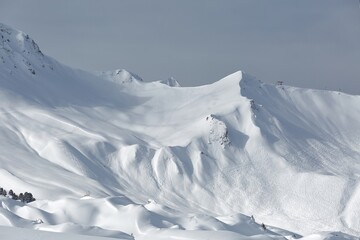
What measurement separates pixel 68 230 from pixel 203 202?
109m

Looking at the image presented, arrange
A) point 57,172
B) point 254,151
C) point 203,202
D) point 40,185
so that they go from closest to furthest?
1. point 40,185
2. point 57,172
3. point 203,202
4. point 254,151

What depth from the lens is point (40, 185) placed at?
457 ft

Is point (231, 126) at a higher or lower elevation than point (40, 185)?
higher

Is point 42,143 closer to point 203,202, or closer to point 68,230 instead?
point 203,202

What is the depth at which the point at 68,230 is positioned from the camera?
60750mm

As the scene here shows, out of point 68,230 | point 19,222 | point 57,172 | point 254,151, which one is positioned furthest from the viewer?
point 254,151

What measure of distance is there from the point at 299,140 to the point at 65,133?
65451mm

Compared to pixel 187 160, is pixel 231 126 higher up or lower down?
higher up

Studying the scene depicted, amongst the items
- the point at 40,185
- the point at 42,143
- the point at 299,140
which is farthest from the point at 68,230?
the point at 299,140

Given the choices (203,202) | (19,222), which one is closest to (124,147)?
(203,202)

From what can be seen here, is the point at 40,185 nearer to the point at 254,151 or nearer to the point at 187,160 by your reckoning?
the point at 187,160

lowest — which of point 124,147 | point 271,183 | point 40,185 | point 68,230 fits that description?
point 68,230

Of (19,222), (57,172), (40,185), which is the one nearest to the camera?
(19,222)

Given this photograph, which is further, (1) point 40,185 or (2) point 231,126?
(2) point 231,126
